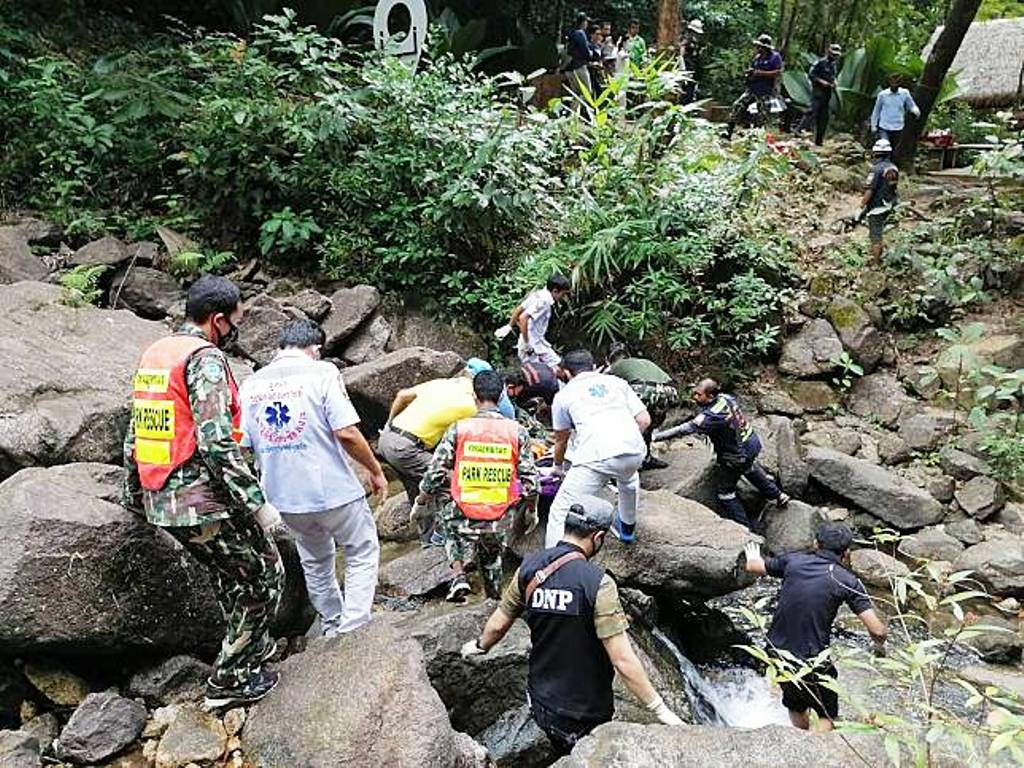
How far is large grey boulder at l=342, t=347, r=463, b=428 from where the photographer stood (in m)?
7.62

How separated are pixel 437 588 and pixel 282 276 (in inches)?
210

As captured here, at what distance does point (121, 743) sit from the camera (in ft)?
12.6

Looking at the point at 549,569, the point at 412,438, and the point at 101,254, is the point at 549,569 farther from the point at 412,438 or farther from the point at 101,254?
the point at 101,254

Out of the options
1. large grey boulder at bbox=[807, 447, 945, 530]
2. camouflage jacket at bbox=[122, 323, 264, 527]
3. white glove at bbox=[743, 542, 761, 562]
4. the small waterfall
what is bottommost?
the small waterfall

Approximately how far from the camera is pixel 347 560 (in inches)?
181

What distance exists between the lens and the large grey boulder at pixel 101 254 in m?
9.02

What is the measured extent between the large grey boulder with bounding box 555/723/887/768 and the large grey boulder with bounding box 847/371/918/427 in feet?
23.6

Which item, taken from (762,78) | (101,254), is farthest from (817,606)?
(762,78)

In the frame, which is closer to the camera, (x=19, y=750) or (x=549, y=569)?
(x=19, y=750)

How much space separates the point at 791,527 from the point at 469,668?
425 cm

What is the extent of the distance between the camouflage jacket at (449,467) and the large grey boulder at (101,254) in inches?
212

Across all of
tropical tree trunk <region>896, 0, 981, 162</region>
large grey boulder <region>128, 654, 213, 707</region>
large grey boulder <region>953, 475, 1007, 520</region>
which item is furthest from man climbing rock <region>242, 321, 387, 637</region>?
tropical tree trunk <region>896, 0, 981, 162</region>

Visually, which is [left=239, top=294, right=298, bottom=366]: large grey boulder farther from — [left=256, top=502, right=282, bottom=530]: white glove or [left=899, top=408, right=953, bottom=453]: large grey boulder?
[left=899, top=408, right=953, bottom=453]: large grey boulder

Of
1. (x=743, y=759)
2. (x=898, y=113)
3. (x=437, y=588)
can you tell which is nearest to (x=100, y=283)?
(x=437, y=588)
